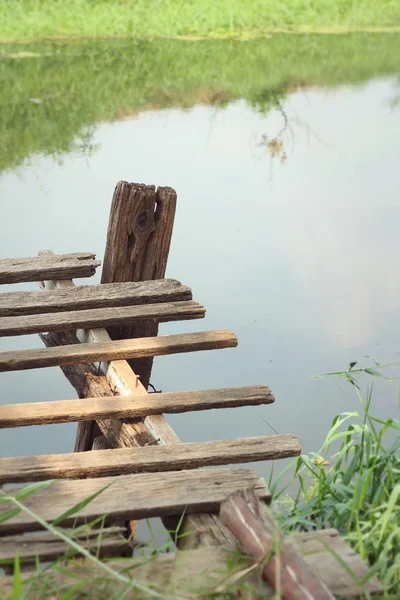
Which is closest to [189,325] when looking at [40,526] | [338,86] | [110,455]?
[110,455]

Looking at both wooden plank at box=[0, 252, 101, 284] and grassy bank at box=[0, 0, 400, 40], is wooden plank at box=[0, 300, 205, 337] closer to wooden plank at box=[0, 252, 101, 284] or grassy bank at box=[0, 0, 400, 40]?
wooden plank at box=[0, 252, 101, 284]

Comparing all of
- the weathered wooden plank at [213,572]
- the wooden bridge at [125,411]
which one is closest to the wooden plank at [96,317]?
the wooden bridge at [125,411]

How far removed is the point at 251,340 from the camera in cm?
531

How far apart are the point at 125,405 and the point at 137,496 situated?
0.51 metres

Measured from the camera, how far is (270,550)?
1.50 m

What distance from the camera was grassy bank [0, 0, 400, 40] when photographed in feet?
33.0

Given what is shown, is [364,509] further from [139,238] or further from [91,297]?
[139,238]

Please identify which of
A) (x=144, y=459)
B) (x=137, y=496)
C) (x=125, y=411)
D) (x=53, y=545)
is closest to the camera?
(x=53, y=545)

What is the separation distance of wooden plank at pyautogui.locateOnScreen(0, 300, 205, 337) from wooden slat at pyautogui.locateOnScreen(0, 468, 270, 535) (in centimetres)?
95

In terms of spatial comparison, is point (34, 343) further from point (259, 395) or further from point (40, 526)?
point (40, 526)

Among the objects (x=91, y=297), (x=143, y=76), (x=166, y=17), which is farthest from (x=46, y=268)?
(x=166, y=17)

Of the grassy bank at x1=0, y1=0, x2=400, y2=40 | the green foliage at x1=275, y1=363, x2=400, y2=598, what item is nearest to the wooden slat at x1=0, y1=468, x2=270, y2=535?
the green foliage at x1=275, y1=363, x2=400, y2=598

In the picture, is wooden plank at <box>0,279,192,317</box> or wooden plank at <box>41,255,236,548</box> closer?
wooden plank at <box>41,255,236,548</box>

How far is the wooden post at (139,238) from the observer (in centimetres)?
322
